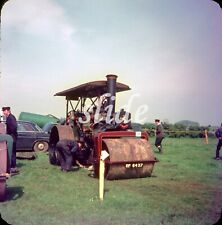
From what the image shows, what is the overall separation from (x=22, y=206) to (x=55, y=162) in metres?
5.29

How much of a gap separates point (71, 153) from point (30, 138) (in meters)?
4.95

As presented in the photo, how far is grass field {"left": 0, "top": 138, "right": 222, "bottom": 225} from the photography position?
15.8 feet

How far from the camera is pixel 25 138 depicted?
1372 cm

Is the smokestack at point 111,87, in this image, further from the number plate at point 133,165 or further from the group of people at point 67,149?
the number plate at point 133,165

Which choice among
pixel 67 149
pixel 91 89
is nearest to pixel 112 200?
pixel 67 149

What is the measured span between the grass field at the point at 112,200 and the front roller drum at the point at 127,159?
197 millimetres

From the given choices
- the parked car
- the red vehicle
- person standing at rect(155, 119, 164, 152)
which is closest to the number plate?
the red vehicle

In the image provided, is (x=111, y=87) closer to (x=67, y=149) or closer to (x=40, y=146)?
(x=67, y=149)

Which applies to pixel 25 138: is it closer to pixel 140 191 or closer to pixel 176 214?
pixel 140 191

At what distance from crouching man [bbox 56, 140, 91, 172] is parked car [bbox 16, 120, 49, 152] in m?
4.27

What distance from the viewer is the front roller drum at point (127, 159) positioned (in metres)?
7.60

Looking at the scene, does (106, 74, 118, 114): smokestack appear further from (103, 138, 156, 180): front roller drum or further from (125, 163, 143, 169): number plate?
(125, 163, 143, 169): number plate

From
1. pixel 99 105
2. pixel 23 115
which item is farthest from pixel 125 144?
pixel 23 115

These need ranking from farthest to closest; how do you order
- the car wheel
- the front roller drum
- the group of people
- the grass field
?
the car wheel → the group of people → the front roller drum → the grass field
